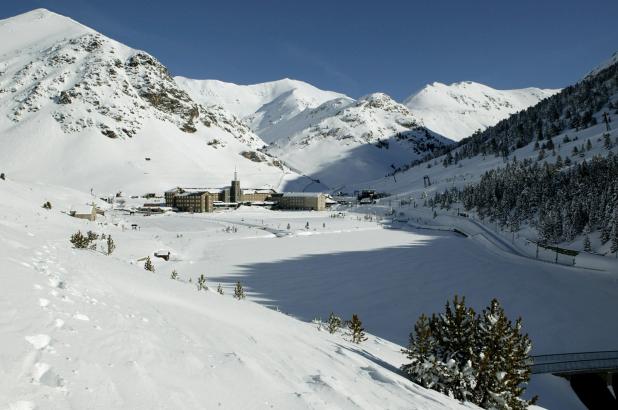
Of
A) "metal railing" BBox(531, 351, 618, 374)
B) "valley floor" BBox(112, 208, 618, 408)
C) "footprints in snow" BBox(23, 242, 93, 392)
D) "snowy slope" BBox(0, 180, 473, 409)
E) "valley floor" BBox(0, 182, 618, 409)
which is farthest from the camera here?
"valley floor" BBox(112, 208, 618, 408)

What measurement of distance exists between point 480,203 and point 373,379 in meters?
81.7

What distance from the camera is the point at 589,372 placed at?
19219 millimetres

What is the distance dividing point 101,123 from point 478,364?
15833 cm

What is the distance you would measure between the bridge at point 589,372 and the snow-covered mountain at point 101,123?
11635cm

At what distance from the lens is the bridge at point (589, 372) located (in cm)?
1862

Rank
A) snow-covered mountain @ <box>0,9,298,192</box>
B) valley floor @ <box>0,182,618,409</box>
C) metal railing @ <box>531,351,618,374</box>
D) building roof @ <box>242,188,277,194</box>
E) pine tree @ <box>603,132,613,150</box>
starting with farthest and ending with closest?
snow-covered mountain @ <box>0,9,298,192</box> → building roof @ <box>242,188,277,194</box> → pine tree @ <box>603,132,613,150</box> → metal railing @ <box>531,351,618,374</box> → valley floor @ <box>0,182,618,409</box>

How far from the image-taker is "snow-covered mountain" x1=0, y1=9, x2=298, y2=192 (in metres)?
126

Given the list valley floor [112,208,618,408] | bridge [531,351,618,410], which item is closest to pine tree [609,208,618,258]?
valley floor [112,208,618,408]

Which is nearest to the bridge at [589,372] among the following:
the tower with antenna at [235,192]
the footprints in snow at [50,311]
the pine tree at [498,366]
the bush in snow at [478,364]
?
the pine tree at [498,366]

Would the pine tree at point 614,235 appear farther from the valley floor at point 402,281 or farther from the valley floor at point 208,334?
the valley floor at point 208,334

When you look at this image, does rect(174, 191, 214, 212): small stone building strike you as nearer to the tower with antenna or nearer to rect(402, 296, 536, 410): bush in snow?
the tower with antenna

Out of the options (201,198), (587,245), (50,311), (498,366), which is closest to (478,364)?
(498,366)

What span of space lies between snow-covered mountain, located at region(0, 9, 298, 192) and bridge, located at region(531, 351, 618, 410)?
116 meters

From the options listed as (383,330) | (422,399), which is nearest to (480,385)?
(422,399)
